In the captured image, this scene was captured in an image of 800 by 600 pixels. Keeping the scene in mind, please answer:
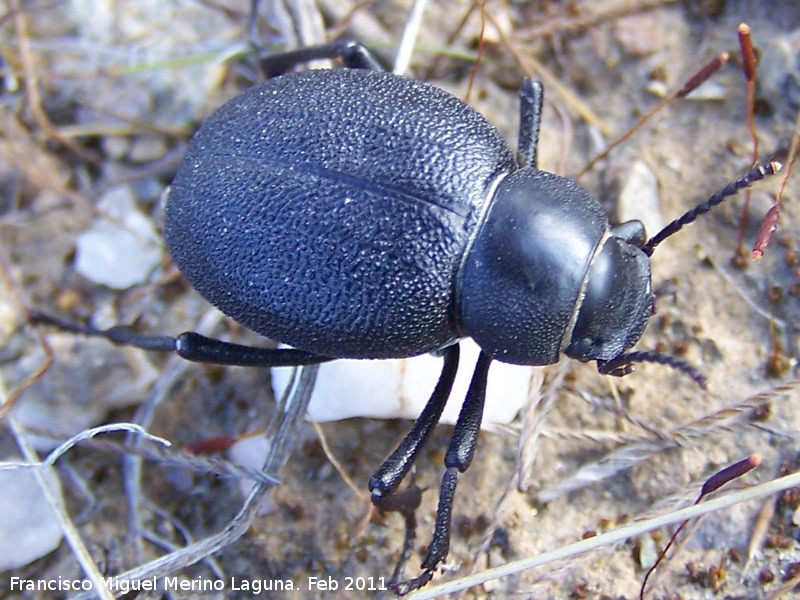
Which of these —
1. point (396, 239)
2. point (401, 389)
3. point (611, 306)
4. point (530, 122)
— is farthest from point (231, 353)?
point (530, 122)

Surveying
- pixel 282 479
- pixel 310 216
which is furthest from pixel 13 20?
pixel 282 479

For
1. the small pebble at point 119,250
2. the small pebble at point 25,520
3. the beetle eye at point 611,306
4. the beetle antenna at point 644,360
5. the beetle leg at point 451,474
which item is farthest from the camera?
the small pebble at point 119,250

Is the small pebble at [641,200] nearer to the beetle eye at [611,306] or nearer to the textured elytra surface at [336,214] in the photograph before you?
the beetle eye at [611,306]

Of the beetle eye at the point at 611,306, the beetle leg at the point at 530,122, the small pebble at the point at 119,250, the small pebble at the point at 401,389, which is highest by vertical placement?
the beetle leg at the point at 530,122

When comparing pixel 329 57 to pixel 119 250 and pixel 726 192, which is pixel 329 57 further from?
pixel 726 192

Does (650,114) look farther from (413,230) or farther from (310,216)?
(310,216)

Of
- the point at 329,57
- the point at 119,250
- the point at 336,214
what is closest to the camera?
the point at 336,214

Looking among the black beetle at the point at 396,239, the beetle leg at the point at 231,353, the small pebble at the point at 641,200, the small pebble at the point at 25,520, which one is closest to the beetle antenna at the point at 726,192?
the black beetle at the point at 396,239
